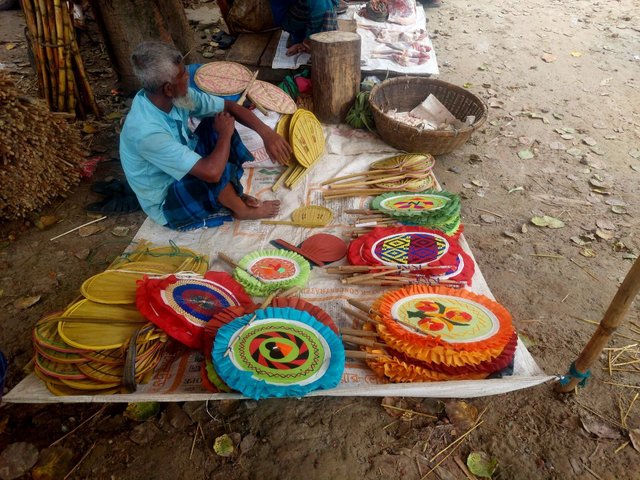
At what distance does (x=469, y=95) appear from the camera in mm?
3684

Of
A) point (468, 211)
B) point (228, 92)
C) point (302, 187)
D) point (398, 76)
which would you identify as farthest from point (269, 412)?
point (398, 76)

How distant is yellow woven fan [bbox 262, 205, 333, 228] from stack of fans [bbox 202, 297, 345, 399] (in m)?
0.92

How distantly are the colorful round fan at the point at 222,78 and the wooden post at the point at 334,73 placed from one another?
0.67 m

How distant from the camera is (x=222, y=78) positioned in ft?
10.5

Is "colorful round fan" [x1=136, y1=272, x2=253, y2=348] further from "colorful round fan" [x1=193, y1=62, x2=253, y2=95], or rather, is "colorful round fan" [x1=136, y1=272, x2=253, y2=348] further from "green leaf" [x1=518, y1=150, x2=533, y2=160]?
"green leaf" [x1=518, y1=150, x2=533, y2=160]

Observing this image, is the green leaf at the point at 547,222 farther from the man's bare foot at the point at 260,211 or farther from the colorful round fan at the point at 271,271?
the man's bare foot at the point at 260,211

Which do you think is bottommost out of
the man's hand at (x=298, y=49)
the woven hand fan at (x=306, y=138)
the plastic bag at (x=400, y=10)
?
the woven hand fan at (x=306, y=138)

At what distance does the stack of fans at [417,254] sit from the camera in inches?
89.4

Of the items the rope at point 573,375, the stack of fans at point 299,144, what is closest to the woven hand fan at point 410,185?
the stack of fans at point 299,144

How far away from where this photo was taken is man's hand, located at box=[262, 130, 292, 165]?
9.69 ft

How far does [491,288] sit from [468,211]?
0.79 metres

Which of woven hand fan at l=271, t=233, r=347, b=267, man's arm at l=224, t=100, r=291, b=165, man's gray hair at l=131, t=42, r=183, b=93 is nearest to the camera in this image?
man's gray hair at l=131, t=42, r=183, b=93

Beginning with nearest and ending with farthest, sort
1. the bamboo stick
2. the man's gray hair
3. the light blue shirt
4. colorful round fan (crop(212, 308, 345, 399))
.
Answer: colorful round fan (crop(212, 308, 345, 399))
the bamboo stick
the man's gray hair
the light blue shirt

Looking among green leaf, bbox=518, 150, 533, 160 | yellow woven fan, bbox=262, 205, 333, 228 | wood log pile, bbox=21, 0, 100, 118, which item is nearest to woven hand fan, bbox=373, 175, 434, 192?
yellow woven fan, bbox=262, 205, 333, 228
